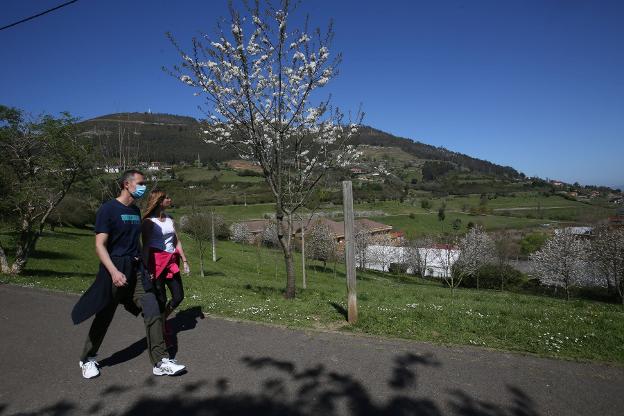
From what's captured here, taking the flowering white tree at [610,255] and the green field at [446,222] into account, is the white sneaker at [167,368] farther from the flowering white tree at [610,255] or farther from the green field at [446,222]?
the green field at [446,222]

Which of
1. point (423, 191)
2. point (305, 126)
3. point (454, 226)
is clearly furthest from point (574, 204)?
point (305, 126)

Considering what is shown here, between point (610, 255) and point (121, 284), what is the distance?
2070 inches

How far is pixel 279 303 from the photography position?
822 centimetres

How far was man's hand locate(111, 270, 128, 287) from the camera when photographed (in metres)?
4.14

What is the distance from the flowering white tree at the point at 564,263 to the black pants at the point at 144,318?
5279cm

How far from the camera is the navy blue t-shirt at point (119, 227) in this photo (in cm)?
431

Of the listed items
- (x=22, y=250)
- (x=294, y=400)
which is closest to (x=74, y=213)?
(x=22, y=250)

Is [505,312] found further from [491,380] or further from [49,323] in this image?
[49,323]

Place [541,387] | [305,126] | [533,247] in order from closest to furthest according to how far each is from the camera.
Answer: [541,387] → [305,126] → [533,247]

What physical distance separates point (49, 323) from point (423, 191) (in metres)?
141

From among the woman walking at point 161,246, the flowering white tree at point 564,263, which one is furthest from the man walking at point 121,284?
the flowering white tree at point 564,263

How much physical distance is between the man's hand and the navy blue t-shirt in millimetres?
276

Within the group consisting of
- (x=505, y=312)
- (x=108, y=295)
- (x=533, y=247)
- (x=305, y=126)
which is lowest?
(x=533, y=247)

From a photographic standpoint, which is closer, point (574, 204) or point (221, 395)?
point (221, 395)
